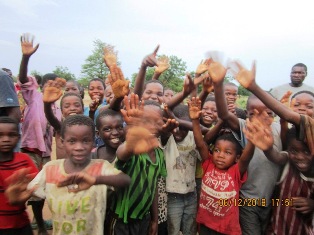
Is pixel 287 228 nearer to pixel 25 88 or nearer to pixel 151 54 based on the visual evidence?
pixel 151 54

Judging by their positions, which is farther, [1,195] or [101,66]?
[101,66]

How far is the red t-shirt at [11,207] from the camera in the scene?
201cm

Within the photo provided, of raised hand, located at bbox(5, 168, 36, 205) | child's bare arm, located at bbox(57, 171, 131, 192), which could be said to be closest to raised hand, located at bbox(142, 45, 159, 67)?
child's bare arm, located at bbox(57, 171, 131, 192)

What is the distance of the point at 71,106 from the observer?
3072mm

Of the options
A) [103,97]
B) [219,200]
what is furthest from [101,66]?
[219,200]

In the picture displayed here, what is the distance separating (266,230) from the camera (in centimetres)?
246

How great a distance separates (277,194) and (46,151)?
9.88ft

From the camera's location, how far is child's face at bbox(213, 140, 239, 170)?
8.25 ft

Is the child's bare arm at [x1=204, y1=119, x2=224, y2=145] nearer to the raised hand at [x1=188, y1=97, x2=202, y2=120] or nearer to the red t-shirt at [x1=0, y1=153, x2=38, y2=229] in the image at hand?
the raised hand at [x1=188, y1=97, x2=202, y2=120]

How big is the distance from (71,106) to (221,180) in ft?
5.50

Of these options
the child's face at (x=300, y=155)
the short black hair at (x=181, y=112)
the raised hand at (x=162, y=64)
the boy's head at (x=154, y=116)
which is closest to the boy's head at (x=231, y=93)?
the raised hand at (x=162, y=64)

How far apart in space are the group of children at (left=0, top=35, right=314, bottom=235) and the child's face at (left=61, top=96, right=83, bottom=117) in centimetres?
1

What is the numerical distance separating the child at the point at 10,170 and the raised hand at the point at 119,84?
0.83 m

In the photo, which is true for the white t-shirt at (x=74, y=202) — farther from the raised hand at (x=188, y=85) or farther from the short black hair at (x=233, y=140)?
the raised hand at (x=188, y=85)
